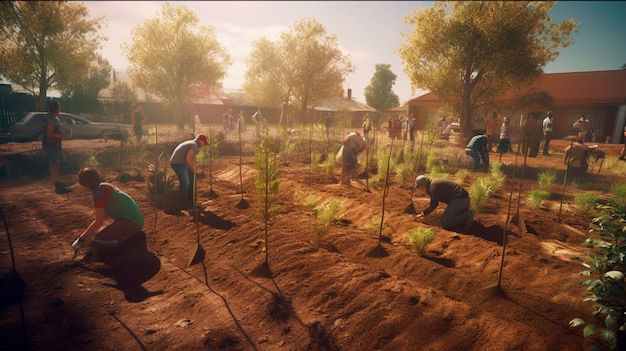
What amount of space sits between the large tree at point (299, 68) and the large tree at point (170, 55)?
8.40 metres

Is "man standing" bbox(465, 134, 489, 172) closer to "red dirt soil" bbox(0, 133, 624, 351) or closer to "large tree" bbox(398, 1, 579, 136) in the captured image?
"red dirt soil" bbox(0, 133, 624, 351)

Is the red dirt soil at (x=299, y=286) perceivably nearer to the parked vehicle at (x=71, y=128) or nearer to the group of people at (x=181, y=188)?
the group of people at (x=181, y=188)

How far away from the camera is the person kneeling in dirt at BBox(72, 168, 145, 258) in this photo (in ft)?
13.4

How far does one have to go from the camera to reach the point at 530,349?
261 cm

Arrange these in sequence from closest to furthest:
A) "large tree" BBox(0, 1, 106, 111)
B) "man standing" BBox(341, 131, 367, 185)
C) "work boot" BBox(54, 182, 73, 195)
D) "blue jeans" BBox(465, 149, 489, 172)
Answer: "work boot" BBox(54, 182, 73, 195)
"man standing" BBox(341, 131, 367, 185)
"blue jeans" BBox(465, 149, 489, 172)
"large tree" BBox(0, 1, 106, 111)

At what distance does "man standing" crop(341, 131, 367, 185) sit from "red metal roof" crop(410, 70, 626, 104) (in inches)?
495

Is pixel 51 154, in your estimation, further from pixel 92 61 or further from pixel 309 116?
pixel 309 116

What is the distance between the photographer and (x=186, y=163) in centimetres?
589

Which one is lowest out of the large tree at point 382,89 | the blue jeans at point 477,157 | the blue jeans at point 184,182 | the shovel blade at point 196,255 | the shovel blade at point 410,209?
the shovel blade at point 196,255

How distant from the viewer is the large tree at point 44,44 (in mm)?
14625

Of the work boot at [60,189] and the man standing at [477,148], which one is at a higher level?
the man standing at [477,148]

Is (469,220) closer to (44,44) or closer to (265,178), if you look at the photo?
(265,178)

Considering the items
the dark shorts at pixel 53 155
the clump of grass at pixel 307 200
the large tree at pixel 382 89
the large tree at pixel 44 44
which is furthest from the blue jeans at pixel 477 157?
the large tree at pixel 382 89

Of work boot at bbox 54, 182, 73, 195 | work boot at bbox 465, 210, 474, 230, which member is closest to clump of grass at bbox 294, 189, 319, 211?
work boot at bbox 465, 210, 474, 230
